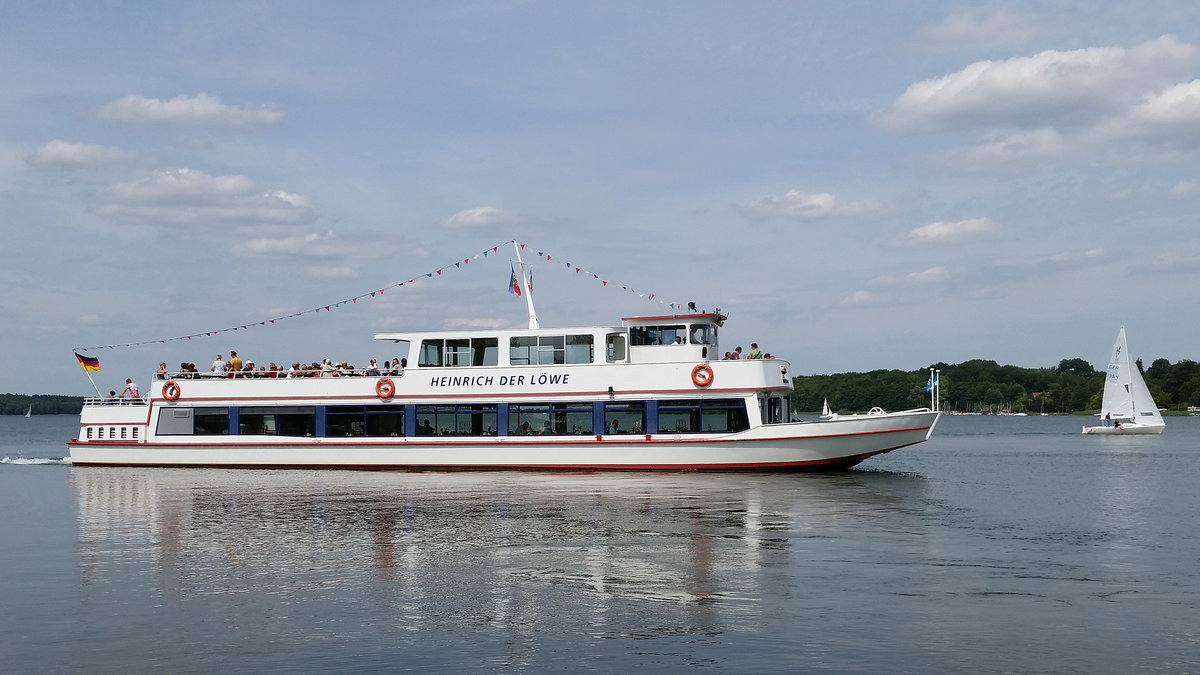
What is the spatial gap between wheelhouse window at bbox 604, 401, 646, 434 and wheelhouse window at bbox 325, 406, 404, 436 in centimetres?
724

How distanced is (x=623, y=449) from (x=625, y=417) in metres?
1.08

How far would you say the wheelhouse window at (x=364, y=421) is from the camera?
Result: 1486 inches

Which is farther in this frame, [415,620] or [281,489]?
[281,489]

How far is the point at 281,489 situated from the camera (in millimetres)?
31656

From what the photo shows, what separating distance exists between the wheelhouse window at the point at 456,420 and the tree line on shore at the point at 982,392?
110 meters

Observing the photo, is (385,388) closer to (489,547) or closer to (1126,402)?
(489,547)

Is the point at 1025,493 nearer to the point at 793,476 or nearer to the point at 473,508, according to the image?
the point at 793,476

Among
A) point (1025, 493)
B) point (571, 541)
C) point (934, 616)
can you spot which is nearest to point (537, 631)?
point (934, 616)

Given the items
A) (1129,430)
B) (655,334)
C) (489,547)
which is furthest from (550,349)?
(1129,430)

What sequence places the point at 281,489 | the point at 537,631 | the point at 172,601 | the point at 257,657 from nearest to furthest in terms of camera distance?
1. the point at 257,657
2. the point at 537,631
3. the point at 172,601
4. the point at 281,489

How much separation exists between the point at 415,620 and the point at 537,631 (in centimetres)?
167

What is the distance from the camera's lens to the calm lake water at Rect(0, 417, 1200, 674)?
12117 mm

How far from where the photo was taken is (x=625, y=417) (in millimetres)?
35531

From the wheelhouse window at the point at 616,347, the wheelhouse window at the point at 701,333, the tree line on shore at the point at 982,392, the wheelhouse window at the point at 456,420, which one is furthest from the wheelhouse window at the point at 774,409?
the tree line on shore at the point at 982,392
